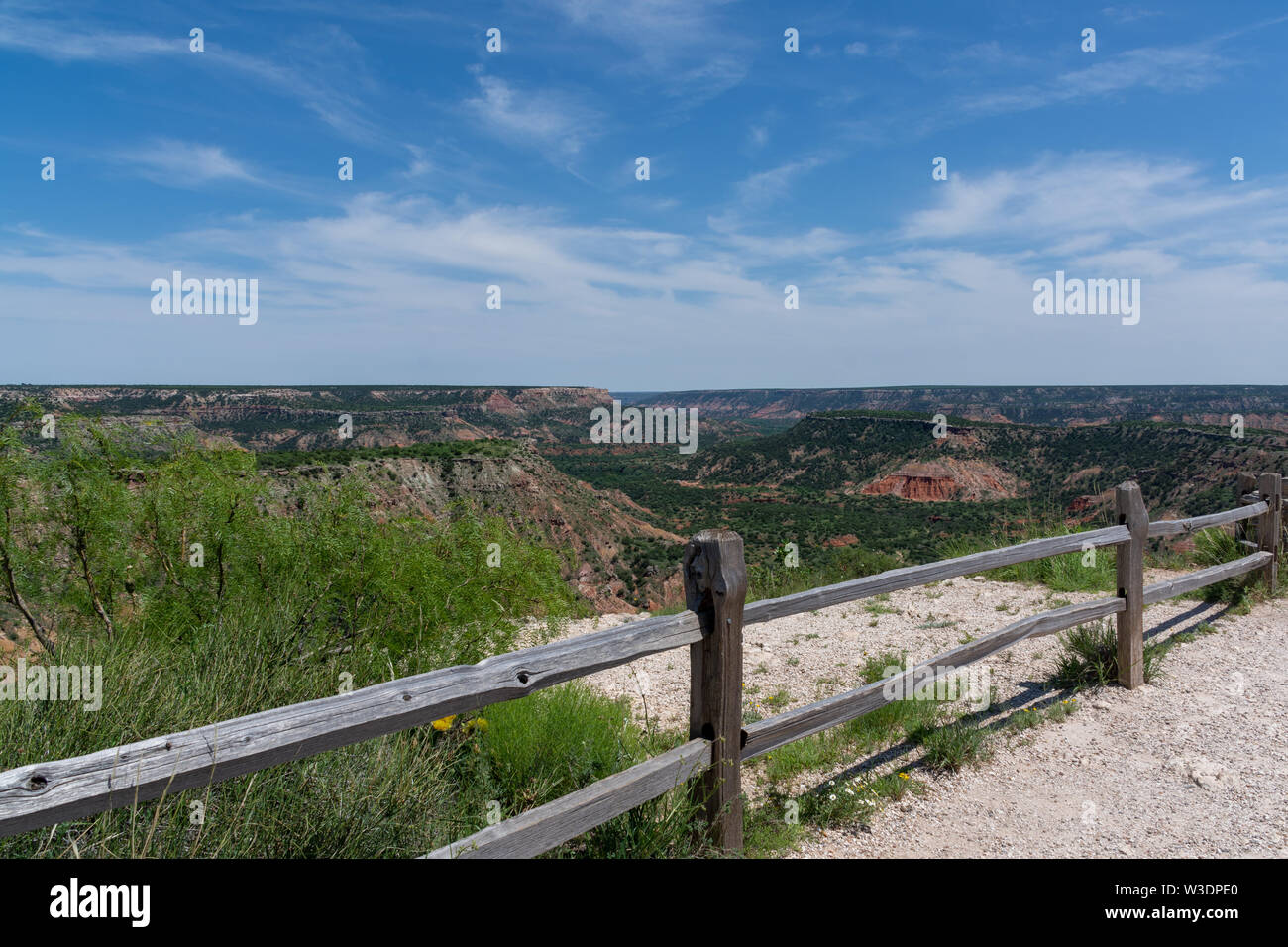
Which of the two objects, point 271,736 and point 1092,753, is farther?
point 1092,753

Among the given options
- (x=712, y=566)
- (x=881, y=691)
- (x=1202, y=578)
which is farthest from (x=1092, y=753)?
(x=1202, y=578)

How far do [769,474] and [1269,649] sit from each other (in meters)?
65.4

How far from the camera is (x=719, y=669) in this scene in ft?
9.92

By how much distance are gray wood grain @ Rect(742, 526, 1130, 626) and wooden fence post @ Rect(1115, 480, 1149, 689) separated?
99 mm

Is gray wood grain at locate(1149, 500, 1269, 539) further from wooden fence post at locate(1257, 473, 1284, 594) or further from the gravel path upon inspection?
the gravel path

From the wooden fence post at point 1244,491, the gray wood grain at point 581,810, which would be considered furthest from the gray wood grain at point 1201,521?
the gray wood grain at point 581,810

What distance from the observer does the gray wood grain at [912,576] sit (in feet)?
11.0

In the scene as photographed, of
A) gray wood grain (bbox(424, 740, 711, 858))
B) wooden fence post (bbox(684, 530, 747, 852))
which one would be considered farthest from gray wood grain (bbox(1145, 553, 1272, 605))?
gray wood grain (bbox(424, 740, 711, 858))

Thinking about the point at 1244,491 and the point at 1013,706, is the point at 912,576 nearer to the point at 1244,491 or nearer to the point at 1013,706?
the point at 1013,706

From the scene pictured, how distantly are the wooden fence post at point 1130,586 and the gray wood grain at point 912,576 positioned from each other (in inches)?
3.9

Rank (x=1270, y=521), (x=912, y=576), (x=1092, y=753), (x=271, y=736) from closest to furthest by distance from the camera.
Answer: (x=271, y=736) < (x=912, y=576) < (x=1092, y=753) < (x=1270, y=521)

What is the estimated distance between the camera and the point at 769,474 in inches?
2793

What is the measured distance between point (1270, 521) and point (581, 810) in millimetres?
8339

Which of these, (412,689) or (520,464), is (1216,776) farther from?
(520,464)
